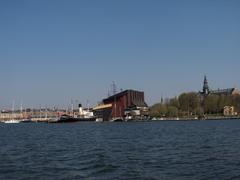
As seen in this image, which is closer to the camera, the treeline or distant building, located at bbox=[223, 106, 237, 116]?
distant building, located at bbox=[223, 106, 237, 116]

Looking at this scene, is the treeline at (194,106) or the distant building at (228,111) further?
the treeline at (194,106)

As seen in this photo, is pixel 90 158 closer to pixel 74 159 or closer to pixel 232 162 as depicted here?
pixel 74 159

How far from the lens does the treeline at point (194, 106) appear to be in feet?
622

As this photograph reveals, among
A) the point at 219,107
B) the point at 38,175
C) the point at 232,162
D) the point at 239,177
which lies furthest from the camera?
the point at 219,107

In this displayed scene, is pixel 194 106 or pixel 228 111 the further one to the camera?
pixel 194 106

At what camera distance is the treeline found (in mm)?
189500

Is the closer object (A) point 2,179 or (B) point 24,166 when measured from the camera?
(A) point 2,179

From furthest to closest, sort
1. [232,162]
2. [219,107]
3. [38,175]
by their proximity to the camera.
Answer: [219,107] → [232,162] → [38,175]

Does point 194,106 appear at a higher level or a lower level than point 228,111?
higher

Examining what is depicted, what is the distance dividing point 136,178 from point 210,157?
8.78m

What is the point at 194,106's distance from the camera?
630ft

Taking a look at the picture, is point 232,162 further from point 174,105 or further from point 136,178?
point 174,105

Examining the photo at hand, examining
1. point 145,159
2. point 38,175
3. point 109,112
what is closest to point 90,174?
point 38,175

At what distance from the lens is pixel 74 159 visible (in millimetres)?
28703
